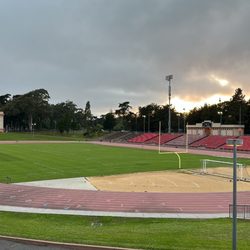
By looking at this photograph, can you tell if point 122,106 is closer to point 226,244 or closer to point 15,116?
point 15,116

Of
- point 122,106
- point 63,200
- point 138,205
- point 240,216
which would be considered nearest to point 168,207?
point 138,205

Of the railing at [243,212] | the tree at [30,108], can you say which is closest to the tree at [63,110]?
the tree at [30,108]

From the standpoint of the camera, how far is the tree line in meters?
117

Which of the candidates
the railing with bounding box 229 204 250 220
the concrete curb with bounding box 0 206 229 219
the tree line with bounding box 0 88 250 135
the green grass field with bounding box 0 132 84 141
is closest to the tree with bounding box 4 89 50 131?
the tree line with bounding box 0 88 250 135

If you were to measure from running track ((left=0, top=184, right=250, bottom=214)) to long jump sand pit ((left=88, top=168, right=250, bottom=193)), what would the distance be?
180 cm

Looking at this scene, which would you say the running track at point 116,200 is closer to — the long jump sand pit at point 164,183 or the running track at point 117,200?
the running track at point 117,200

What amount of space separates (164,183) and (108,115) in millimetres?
135317

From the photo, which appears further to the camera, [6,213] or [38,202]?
[38,202]

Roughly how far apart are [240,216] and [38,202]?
9613 millimetres

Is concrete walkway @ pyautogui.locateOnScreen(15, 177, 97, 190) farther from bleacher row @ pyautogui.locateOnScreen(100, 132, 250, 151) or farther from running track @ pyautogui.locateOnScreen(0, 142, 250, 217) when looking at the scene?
bleacher row @ pyautogui.locateOnScreen(100, 132, 250, 151)

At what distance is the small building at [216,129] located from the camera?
8400 centimetres

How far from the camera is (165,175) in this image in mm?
31406

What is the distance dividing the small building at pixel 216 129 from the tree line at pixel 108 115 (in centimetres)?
1836

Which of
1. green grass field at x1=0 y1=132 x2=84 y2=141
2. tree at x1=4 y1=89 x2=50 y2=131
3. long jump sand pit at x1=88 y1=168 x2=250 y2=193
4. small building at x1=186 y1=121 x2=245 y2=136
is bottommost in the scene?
long jump sand pit at x1=88 y1=168 x2=250 y2=193
